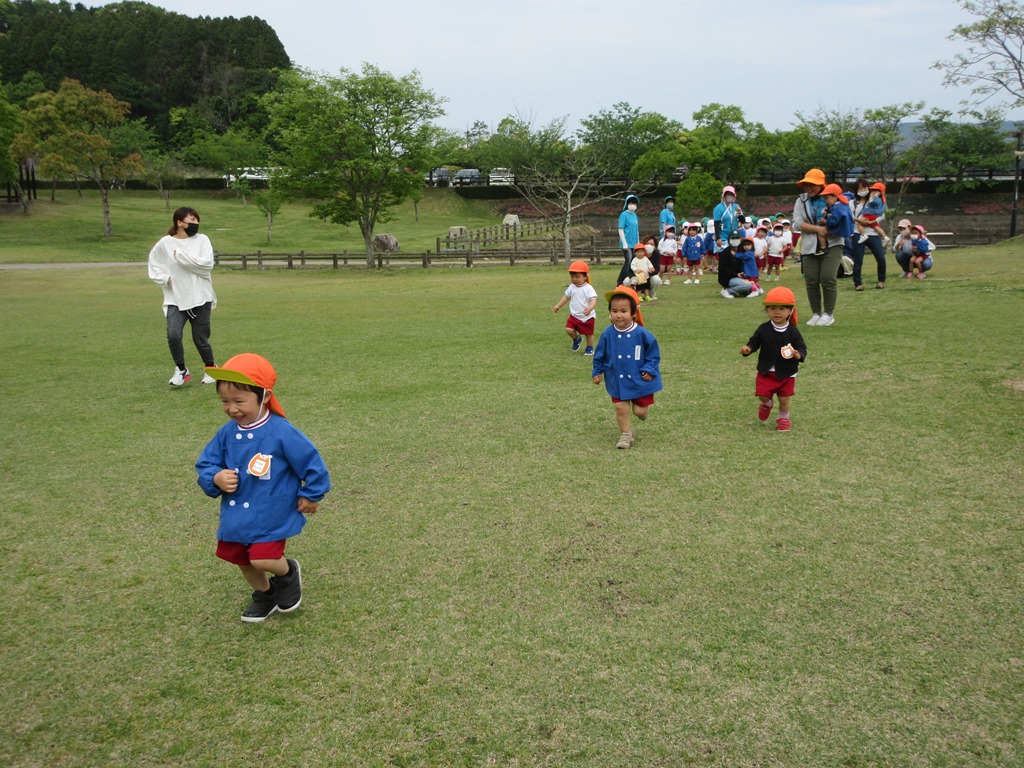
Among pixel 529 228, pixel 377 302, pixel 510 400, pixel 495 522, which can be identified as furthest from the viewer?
pixel 529 228

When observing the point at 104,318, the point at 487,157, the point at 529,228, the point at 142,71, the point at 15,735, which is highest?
the point at 142,71

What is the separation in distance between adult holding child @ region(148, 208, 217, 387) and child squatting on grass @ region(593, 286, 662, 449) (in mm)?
4783

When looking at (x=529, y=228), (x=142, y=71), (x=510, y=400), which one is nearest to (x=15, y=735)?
(x=510, y=400)

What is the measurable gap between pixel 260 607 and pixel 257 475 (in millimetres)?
726

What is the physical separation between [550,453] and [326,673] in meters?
3.34

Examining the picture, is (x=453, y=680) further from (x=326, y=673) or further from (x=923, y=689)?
(x=923, y=689)

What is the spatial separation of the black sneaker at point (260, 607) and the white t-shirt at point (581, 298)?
6644 mm

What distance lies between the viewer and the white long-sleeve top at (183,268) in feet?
29.9

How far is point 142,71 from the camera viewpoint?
292ft

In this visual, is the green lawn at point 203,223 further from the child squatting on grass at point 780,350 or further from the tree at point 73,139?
the child squatting on grass at point 780,350

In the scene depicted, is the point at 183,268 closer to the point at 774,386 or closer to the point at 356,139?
the point at 774,386

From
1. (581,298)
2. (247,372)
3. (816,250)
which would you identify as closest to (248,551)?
(247,372)

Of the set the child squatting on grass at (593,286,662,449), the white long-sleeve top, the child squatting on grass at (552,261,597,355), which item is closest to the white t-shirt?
the child squatting on grass at (552,261,597,355)

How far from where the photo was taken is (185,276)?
30.5 feet
